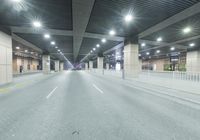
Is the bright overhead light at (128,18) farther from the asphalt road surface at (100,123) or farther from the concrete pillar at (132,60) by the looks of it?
the asphalt road surface at (100,123)

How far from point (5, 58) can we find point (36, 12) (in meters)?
6.20

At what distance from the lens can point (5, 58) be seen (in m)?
11.5

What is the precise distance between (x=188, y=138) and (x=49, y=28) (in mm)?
12892

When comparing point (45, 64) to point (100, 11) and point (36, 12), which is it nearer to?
point (36, 12)

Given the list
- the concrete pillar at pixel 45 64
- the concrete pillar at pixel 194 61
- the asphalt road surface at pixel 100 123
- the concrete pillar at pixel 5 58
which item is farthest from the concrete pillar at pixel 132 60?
the concrete pillar at pixel 45 64

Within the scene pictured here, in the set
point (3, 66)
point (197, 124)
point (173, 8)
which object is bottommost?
point (197, 124)

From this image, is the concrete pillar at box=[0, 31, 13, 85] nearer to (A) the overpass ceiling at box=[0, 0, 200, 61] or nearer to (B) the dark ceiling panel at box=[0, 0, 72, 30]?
(A) the overpass ceiling at box=[0, 0, 200, 61]

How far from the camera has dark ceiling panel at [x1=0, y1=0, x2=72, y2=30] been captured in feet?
23.5

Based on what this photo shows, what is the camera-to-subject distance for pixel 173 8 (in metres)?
7.55

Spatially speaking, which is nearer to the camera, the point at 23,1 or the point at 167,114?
the point at 167,114

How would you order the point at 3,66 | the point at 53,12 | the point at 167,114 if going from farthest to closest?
the point at 3,66
the point at 53,12
the point at 167,114

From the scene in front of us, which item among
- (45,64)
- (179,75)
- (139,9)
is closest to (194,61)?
(179,75)

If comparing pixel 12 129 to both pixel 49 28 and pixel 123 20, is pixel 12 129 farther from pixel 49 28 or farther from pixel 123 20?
pixel 49 28

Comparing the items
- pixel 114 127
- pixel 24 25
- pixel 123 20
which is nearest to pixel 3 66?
pixel 24 25
